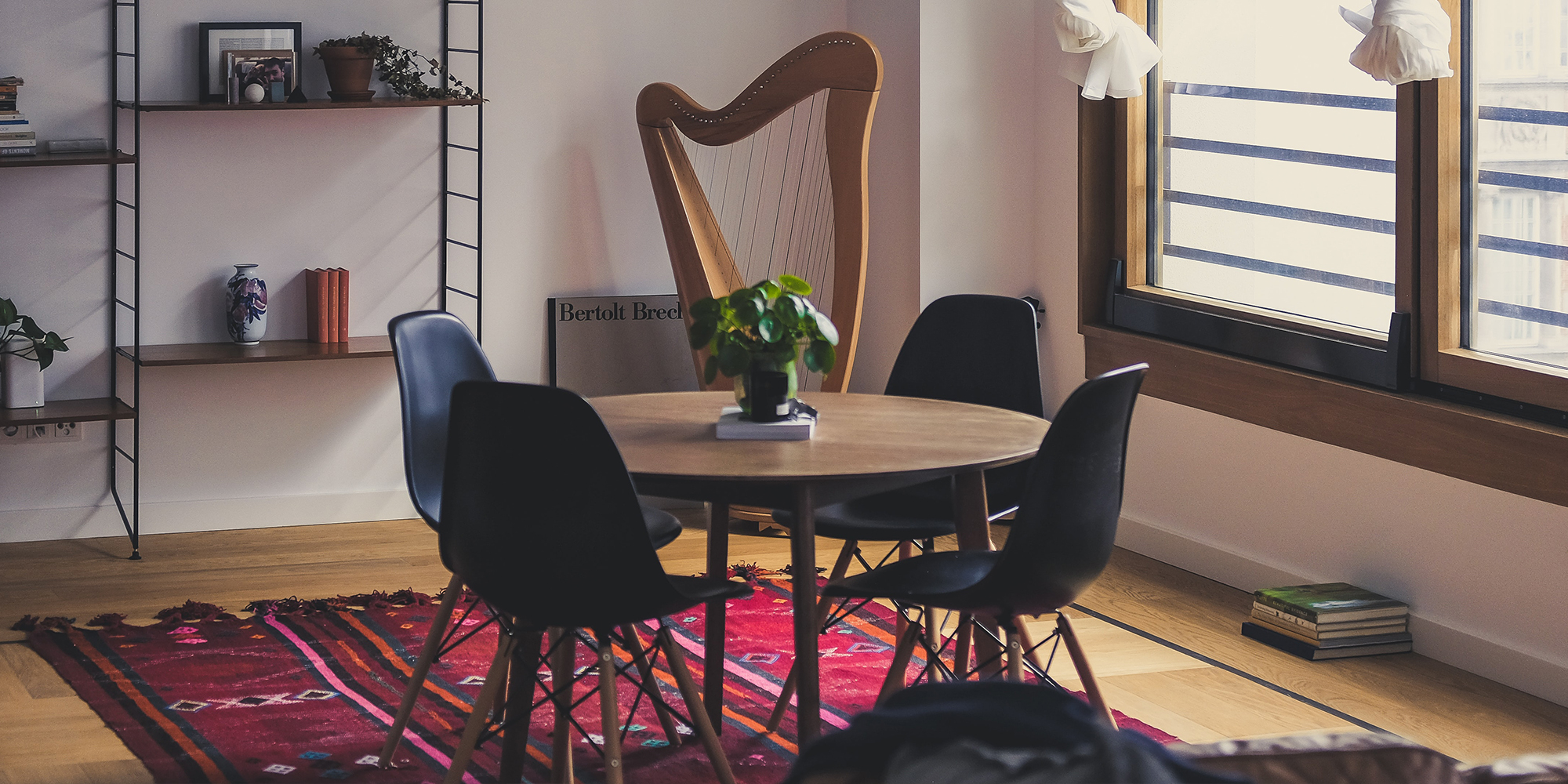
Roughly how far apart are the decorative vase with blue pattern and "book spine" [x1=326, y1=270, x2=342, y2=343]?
185mm

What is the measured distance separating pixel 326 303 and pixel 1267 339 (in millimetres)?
2698

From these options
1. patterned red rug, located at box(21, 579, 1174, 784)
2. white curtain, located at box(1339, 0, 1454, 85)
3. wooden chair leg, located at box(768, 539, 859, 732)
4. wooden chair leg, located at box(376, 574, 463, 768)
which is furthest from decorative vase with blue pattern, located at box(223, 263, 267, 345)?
white curtain, located at box(1339, 0, 1454, 85)

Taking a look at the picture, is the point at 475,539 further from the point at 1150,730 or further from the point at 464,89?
the point at 464,89

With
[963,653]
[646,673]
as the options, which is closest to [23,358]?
[646,673]

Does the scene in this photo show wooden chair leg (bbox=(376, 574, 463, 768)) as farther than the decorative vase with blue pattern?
No

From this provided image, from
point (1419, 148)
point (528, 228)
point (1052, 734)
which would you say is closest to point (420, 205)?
point (528, 228)

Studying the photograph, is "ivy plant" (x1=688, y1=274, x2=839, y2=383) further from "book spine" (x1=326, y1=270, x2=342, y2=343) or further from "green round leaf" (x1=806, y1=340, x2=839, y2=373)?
"book spine" (x1=326, y1=270, x2=342, y2=343)

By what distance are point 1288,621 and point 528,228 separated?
104 inches

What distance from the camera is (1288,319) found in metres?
4.00

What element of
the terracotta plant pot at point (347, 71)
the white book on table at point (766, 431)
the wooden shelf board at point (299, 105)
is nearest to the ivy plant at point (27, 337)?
the wooden shelf board at point (299, 105)

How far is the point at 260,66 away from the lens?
15.0 feet

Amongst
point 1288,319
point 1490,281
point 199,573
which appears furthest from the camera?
point 199,573

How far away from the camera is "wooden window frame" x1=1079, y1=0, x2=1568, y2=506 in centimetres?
321

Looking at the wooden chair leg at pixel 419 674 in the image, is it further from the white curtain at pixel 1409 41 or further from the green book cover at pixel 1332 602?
the white curtain at pixel 1409 41
